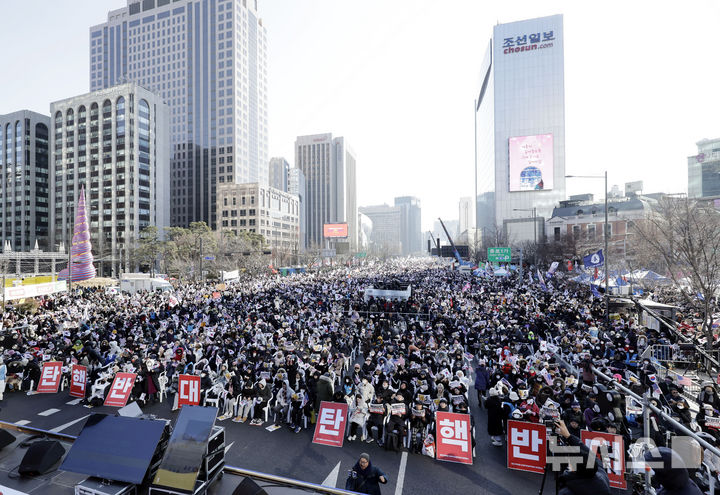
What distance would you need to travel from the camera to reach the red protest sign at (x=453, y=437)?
8.43m

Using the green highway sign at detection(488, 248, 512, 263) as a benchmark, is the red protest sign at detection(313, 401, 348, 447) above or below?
below

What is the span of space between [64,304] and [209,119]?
304 feet

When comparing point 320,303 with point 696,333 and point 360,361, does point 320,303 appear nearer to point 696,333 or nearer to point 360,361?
point 360,361

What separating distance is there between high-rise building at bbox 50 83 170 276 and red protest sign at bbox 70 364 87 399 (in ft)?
255

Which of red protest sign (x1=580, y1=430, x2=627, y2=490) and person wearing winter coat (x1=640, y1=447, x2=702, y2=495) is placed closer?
person wearing winter coat (x1=640, y1=447, x2=702, y2=495)

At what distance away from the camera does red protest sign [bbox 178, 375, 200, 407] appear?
435 inches

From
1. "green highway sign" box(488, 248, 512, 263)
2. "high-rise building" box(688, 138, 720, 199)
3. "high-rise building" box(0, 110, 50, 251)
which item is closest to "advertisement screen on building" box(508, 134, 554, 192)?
"high-rise building" box(688, 138, 720, 199)

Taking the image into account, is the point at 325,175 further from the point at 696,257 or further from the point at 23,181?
the point at 696,257

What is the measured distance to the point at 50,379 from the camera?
43.3 feet

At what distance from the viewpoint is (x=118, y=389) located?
39.1 feet

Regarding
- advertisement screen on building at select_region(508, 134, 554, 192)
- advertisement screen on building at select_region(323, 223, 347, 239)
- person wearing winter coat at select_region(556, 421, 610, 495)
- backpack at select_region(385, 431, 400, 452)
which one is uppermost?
advertisement screen on building at select_region(508, 134, 554, 192)

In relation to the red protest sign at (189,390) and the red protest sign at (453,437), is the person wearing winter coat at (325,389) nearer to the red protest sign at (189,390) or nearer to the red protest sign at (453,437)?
the red protest sign at (453,437)

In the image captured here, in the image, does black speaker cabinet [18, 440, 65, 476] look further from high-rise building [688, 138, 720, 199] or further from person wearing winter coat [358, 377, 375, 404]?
high-rise building [688, 138, 720, 199]

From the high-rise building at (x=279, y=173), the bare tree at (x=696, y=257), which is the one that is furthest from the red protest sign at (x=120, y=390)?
the high-rise building at (x=279, y=173)
